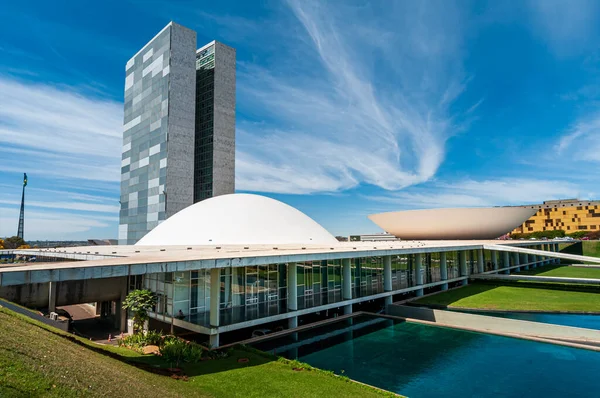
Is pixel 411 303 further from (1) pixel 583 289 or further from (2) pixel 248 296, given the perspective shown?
(1) pixel 583 289

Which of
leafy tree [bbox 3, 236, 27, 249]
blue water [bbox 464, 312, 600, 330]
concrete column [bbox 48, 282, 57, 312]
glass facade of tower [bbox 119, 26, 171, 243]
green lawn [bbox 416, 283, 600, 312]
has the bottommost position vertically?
blue water [bbox 464, 312, 600, 330]

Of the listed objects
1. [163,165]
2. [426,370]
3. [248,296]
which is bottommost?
[426,370]

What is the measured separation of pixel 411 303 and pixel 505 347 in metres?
9.65

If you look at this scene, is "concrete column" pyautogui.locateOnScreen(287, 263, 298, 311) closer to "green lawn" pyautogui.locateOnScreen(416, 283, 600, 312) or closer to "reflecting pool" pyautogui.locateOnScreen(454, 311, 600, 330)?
"green lawn" pyautogui.locateOnScreen(416, 283, 600, 312)

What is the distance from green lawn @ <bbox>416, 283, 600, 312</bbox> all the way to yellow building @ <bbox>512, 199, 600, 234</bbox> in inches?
3131

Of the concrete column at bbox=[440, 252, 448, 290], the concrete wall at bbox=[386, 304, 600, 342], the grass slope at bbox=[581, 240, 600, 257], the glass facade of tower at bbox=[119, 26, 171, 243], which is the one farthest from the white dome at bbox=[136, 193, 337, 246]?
the grass slope at bbox=[581, 240, 600, 257]

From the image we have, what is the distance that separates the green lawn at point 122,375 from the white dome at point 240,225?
15.1 metres

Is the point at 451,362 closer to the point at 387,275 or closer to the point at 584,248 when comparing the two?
the point at 387,275

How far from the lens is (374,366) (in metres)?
14.3

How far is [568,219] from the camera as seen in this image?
95.9 m

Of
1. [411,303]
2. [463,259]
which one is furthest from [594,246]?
[411,303]

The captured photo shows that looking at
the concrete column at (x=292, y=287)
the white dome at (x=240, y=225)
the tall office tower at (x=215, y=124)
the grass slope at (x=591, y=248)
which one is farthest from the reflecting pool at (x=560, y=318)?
the grass slope at (x=591, y=248)

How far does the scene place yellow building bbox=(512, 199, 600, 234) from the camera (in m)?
92.3

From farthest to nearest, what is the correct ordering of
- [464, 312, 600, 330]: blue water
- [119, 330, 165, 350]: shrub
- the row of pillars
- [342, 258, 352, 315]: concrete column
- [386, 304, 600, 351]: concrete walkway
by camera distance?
[342, 258, 352, 315]: concrete column < [464, 312, 600, 330]: blue water < [386, 304, 600, 351]: concrete walkway < the row of pillars < [119, 330, 165, 350]: shrub
